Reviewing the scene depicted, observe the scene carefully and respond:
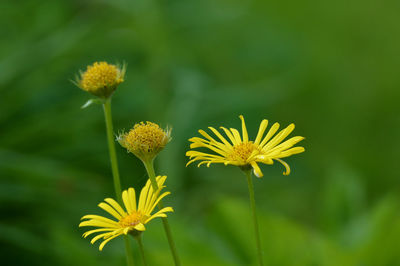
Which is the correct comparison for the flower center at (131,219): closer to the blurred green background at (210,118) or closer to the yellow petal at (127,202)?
the yellow petal at (127,202)

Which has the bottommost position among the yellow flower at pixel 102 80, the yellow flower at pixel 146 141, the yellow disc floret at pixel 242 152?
the yellow disc floret at pixel 242 152

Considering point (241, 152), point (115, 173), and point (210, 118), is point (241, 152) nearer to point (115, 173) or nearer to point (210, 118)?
point (115, 173)

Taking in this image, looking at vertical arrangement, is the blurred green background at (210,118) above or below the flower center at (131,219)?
Result: above

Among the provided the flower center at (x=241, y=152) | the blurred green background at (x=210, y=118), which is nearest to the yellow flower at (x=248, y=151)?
the flower center at (x=241, y=152)

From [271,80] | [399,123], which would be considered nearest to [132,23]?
[271,80]

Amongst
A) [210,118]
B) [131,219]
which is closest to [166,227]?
[131,219]

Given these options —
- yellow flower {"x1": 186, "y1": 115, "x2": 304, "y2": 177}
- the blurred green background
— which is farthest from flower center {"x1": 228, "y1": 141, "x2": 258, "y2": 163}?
the blurred green background

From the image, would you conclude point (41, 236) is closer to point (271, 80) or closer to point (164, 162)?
point (164, 162)
